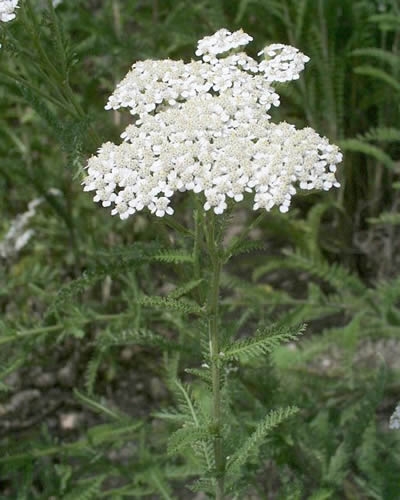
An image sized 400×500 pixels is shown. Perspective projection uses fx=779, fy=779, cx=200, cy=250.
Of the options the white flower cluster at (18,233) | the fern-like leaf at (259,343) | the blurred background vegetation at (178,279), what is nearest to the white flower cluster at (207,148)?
the fern-like leaf at (259,343)

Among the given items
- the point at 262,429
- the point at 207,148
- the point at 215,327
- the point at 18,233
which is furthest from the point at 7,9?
the point at 18,233

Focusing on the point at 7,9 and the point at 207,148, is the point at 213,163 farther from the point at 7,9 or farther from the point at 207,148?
the point at 7,9

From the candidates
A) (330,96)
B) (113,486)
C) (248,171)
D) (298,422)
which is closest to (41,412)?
(113,486)

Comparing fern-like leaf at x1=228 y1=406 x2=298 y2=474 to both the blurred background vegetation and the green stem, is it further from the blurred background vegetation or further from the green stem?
the blurred background vegetation

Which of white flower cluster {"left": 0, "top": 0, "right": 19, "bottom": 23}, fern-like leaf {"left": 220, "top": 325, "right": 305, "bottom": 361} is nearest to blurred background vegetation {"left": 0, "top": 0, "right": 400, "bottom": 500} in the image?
white flower cluster {"left": 0, "top": 0, "right": 19, "bottom": 23}

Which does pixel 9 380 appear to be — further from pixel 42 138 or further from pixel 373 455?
pixel 373 455
